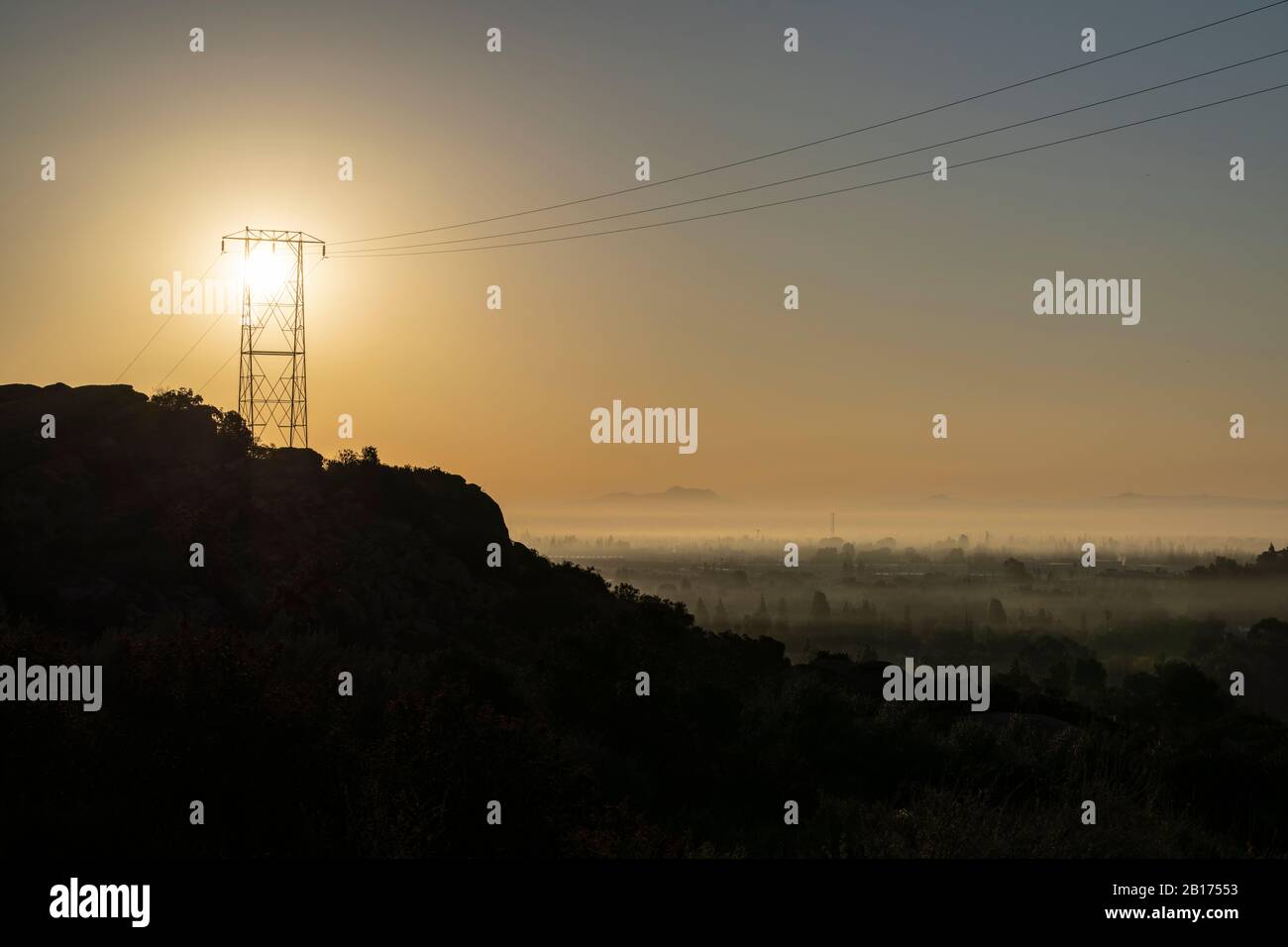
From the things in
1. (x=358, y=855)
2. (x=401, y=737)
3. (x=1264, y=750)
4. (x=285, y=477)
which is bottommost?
(x=1264, y=750)
